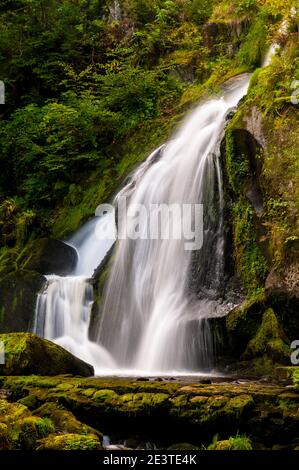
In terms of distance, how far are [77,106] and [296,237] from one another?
9.99m

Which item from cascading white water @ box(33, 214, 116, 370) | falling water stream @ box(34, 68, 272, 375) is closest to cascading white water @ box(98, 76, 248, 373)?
falling water stream @ box(34, 68, 272, 375)

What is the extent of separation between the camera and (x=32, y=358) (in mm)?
7344

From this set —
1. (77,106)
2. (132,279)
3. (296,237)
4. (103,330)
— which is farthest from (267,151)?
(77,106)

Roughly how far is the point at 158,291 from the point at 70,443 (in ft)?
17.1

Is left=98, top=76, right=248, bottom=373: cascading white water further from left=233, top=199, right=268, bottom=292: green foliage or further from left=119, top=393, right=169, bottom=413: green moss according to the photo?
left=119, top=393, right=169, bottom=413: green moss

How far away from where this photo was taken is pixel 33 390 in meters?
6.40

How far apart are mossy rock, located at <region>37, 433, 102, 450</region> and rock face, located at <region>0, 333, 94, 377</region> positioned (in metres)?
2.46

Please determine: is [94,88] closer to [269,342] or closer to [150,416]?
[269,342]

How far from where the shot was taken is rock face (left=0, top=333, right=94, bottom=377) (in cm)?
727

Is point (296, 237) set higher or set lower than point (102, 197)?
lower

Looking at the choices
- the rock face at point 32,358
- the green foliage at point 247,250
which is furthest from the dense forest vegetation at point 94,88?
the rock face at point 32,358

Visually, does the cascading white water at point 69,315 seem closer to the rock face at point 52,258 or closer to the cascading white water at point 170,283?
the cascading white water at point 170,283

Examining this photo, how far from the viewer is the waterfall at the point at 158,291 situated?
8711 mm
